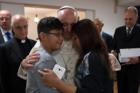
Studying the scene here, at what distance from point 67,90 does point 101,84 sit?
0.60ft

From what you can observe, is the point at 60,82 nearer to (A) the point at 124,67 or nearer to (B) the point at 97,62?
(B) the point at 97,62

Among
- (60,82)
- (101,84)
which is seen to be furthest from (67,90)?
(101,84)

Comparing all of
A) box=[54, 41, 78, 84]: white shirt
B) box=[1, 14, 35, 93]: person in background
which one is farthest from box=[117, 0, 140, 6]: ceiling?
box=[54, 41, 78, 84]: white shirt

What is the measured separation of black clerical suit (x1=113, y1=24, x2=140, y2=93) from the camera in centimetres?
375

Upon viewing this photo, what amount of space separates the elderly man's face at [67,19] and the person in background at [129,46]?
1.82 metres

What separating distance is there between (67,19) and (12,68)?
85 cm

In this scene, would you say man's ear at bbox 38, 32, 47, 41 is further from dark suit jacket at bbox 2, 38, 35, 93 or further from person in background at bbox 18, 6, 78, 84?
dark suit jacket at bbox 2, 38, 35, 93

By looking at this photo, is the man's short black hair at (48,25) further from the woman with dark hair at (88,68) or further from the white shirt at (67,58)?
the white shirt at (67,58)

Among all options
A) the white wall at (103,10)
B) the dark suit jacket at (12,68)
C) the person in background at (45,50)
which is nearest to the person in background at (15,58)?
the dark suit jacket at (12,68)

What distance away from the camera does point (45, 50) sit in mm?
1548

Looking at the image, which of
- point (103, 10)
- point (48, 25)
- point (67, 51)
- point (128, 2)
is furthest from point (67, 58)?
point (128, 2)

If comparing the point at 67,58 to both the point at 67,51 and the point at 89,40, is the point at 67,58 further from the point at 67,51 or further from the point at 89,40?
the point at 89,40

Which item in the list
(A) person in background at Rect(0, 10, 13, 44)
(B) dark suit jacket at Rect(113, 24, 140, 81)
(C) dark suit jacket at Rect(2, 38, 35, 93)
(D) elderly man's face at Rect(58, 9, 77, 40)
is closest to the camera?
(D) elderly man's face at Rect(58, 9, 77, 40)

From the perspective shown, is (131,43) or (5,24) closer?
(5,24)
